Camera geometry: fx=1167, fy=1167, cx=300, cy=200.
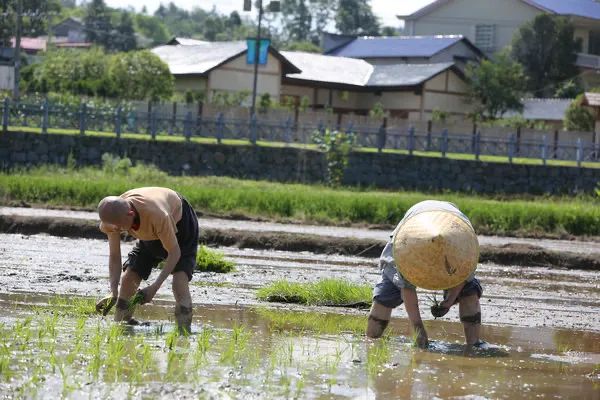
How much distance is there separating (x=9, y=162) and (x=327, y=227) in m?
12.1

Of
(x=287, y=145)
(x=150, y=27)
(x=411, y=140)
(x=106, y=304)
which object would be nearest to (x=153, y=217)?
(x=106, y=304)

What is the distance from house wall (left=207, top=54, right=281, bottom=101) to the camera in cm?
4881

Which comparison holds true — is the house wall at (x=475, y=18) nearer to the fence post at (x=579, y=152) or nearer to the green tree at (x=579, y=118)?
the green tree at (x=579, y=118)

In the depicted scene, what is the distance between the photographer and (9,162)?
30.3 metres

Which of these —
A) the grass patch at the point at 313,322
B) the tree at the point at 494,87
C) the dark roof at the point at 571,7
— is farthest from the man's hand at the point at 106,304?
the dark roof at the point at 571,7

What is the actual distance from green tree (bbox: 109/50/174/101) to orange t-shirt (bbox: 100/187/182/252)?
122ft

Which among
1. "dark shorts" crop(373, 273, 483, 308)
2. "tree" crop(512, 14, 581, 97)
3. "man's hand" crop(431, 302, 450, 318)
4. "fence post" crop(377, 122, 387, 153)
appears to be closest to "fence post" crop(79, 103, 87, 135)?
"fence post" crop(377, 122, 387, 153)

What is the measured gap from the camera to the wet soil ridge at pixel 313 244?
16953 mm

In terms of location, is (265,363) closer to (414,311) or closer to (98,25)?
(414,311)

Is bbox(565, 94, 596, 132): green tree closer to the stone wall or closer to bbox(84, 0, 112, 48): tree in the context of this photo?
the stone wall

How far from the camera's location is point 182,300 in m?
8.55

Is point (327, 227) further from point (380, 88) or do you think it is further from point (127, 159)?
point (380, 88)

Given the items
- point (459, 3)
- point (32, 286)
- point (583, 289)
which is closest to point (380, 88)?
point (459, 3)

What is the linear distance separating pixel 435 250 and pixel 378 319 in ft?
3.65
